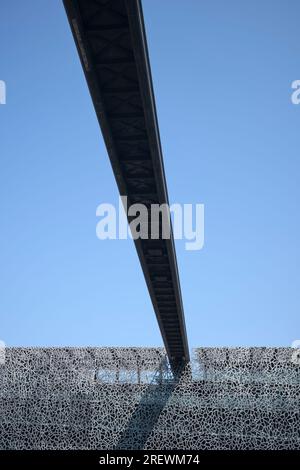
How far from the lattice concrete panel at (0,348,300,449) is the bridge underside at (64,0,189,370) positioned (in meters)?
14.7

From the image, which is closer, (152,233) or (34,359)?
(152,233)

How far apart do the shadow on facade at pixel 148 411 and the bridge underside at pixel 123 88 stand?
48.7 feet

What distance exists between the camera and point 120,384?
3028cm

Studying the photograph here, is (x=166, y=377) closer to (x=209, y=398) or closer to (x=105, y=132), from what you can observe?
(x=209, y=398)

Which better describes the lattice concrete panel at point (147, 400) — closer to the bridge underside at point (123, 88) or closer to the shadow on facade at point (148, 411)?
the shadow on facade at point (148, 411)

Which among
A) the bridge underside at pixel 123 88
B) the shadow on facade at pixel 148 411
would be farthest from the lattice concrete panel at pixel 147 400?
the bridge underside at pixel 123 88

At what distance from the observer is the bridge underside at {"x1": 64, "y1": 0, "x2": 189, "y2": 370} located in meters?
9.38

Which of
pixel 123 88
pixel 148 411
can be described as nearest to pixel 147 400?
pixel 148 411

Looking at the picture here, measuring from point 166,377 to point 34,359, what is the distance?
833 centimetres

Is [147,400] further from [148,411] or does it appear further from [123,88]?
[123,88]

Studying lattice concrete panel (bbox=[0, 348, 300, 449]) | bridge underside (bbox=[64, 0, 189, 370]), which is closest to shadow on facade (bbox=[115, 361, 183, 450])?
lattice concrete panel (bbox=[0, 348, 300, 449])

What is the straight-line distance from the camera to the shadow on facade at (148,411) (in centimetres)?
2855

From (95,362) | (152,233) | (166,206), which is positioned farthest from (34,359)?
(166,206)
